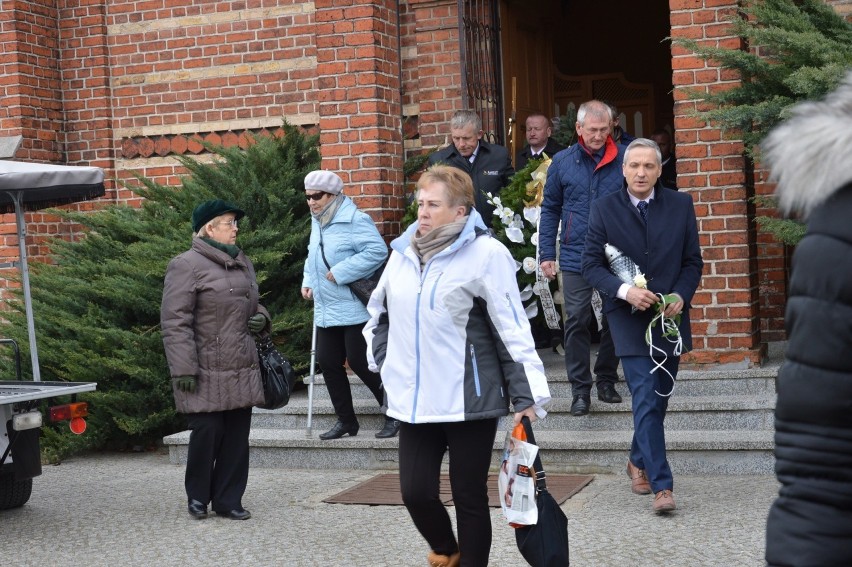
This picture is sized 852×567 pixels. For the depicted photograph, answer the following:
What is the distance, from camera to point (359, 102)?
984 centimetres

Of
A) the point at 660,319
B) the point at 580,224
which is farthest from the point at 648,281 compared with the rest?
the point at 580,224

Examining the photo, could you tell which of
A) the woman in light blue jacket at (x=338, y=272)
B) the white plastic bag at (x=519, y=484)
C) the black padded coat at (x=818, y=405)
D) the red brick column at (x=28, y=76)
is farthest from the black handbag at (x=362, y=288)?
the black padded coat at (x=818, y=405)

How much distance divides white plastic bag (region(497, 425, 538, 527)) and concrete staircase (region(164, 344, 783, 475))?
2.94 m

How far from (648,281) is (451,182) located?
196 cm

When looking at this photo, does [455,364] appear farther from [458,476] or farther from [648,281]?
[648,281]

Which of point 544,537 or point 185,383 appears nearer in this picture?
point 544,537

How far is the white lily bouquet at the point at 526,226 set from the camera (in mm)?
9031

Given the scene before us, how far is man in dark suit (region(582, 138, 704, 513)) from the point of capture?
654cm

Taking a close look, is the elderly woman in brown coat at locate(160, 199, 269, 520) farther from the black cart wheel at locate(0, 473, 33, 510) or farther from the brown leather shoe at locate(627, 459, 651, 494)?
the brown leather shoe at locate(627, 459, 651, 494)

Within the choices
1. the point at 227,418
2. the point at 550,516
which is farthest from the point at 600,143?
the point at 550,516

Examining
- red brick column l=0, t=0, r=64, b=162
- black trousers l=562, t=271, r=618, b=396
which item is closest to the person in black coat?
black trousers l=562, t=271, r=618, b=396

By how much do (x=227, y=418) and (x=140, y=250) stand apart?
2.91 metres

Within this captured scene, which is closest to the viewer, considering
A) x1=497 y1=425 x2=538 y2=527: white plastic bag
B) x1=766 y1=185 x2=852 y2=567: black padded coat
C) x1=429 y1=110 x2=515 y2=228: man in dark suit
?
x1=766 y1=185 x2=852 y2=567: black padded coat

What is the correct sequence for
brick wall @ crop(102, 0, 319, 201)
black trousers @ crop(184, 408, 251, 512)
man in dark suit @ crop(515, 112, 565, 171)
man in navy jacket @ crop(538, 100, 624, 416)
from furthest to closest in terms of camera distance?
1. brick wall @ crop(102, 0, 319, 201)
2. man in dark suit @ crop(515, 112, 565, 171)
3. man in navy jacket @ crop(538, 100, 624, 416)
4. black trousers @ crop(184, 408, 251, 512)
